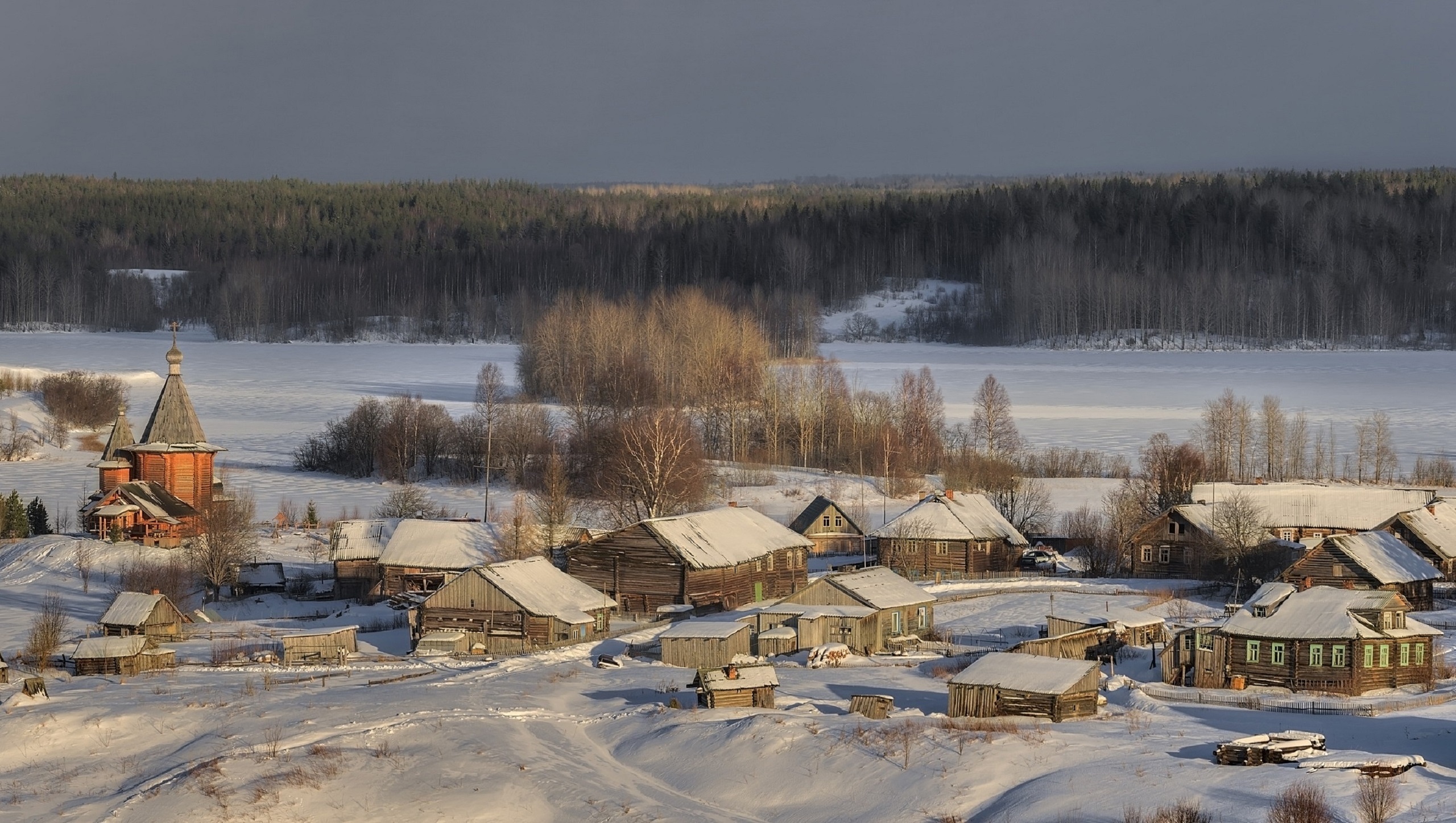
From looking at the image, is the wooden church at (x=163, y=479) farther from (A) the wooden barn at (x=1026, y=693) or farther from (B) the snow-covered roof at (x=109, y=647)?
(A) the wooden barn at (x=1026, y=693)

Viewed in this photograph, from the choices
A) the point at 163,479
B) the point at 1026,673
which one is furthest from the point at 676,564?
the point at 163,479

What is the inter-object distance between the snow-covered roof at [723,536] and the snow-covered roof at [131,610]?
1252 centimetres

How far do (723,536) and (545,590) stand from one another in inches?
274

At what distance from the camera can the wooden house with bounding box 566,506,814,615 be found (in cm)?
4262

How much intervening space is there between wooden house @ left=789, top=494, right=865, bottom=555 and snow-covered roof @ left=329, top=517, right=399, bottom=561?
1394 cm

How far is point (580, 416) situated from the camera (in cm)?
7700

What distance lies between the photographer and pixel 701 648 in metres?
34.5

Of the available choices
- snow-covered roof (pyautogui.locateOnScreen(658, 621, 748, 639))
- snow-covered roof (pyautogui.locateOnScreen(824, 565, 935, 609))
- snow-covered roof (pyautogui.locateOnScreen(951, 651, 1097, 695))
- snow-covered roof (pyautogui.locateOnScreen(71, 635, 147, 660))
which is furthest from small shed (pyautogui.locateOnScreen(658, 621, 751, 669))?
snow-covered roof (pyautogui.locateOnScreen(71, 635, 147, 660))

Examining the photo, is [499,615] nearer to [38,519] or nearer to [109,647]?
[109,647]

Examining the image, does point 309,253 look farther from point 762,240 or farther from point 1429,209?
point 1429,209

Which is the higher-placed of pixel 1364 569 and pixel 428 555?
pixel 1364 569

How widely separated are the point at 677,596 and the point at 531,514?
42.3 feet

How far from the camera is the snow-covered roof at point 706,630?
3450 centimetres

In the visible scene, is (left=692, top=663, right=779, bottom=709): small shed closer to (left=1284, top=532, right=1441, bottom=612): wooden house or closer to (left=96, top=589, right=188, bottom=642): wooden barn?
(left=96, top=589, right=188, bottom=642): wooden barn
